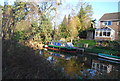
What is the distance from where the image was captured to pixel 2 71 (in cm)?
302

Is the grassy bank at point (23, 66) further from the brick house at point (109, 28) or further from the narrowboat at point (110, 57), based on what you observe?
the brick house at point (109, 28)

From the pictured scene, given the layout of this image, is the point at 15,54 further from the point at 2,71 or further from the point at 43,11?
the point at 43,11

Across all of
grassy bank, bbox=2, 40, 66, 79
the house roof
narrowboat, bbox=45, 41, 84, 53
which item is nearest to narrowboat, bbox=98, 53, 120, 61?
narrowboat, bbox=45, 41, 84, 53

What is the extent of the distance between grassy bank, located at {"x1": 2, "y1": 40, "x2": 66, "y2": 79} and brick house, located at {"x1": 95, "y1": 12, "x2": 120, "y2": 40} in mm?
19377

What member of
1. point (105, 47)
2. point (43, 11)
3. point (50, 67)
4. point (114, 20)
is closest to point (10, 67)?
point (50, 67)

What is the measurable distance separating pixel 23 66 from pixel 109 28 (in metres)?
20.8

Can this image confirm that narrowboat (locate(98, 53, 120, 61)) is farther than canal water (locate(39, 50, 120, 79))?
Yes

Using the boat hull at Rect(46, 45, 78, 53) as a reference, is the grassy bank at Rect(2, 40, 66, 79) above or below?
above

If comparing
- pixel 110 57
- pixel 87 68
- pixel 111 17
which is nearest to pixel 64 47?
Result: pixel 110 57

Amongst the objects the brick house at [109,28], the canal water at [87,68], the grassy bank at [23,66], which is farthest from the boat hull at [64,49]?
the grassy bank at [23,66]

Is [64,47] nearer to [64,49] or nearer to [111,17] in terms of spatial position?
[64,49]

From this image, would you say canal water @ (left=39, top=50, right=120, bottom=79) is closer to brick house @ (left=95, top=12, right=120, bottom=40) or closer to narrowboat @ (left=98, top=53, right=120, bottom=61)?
narrowboat @ (left=98, top=53, right=120, bottom=61)

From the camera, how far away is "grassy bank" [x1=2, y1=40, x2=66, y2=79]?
3.04 m

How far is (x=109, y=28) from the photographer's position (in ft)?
67.7
